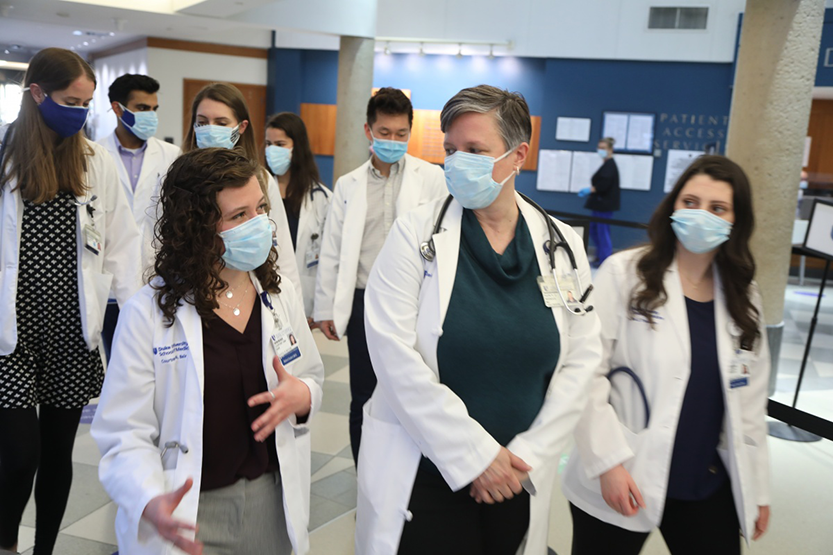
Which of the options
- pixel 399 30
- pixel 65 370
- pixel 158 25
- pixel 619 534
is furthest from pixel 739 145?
pixel 158 25

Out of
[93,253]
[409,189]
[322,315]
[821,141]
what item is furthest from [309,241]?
[821,141]

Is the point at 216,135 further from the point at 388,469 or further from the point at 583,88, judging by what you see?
the point at 583,88

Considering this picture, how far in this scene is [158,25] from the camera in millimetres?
12125

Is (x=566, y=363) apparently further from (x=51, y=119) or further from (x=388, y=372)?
(x=51, y=119)

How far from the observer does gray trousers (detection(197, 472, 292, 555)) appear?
1591 millimetres

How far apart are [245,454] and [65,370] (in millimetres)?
1053

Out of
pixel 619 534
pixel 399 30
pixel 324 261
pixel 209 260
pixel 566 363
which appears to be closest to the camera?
pixel 209 260

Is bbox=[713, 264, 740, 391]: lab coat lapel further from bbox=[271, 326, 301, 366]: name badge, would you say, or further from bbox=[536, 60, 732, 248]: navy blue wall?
bbox=[536, 60, 732, 248]: navy blue wall

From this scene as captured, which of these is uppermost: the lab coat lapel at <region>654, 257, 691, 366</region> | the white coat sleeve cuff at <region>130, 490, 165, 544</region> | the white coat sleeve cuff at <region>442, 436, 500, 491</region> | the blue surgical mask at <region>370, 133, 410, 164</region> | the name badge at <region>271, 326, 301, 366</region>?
the blue surgical mask at <region>370, 133, 410, 164</region>

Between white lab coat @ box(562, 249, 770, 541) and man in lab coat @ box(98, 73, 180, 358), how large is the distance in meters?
2.49

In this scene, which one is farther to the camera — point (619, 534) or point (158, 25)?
point (158, 25)

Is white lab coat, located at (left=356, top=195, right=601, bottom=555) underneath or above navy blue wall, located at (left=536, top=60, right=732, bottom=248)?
underneath

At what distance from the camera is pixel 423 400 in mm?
1606

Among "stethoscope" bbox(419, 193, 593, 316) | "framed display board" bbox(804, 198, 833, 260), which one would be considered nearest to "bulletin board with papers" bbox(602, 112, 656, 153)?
"framed display board" bbox(804, 198, 833, 260)
